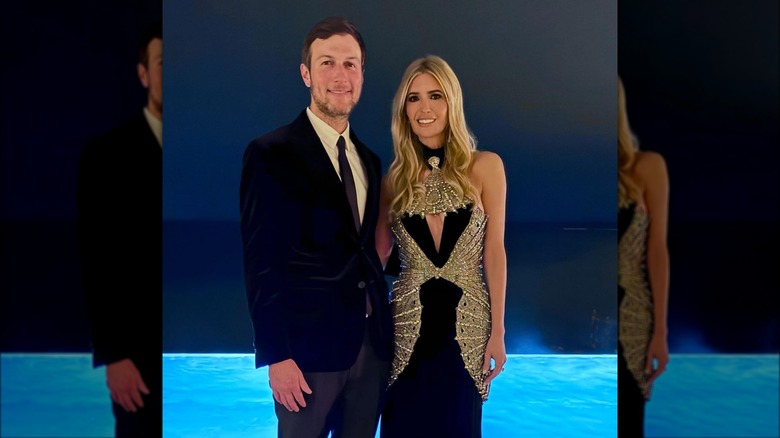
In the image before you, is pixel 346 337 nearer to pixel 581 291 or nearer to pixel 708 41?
pixel 581 291

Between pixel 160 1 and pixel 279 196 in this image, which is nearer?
→ pixel 279 196

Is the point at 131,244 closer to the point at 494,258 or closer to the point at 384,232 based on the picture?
the point at 384,232

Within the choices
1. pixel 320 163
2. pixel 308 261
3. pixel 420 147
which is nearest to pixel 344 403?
pixel 308 261

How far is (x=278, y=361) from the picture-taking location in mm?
2479

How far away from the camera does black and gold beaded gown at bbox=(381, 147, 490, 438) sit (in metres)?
2.55

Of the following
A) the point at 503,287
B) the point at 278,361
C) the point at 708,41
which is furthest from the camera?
the point at 708,41

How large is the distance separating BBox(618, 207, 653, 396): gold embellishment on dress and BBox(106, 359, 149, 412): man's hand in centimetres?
Result: 229

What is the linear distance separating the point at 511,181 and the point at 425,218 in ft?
1.75

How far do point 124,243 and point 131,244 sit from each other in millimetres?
39

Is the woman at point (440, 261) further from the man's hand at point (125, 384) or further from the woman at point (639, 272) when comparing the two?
the man's hand at point (125, 384)

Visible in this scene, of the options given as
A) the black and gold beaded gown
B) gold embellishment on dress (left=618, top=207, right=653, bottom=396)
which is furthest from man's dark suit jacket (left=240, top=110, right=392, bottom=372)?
gold embellishment on dress (left=618, top=207, right=653, bottom=396)

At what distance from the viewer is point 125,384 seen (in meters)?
2.83

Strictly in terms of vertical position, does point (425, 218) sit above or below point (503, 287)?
above

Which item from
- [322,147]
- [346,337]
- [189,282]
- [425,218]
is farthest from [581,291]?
[189,282]
